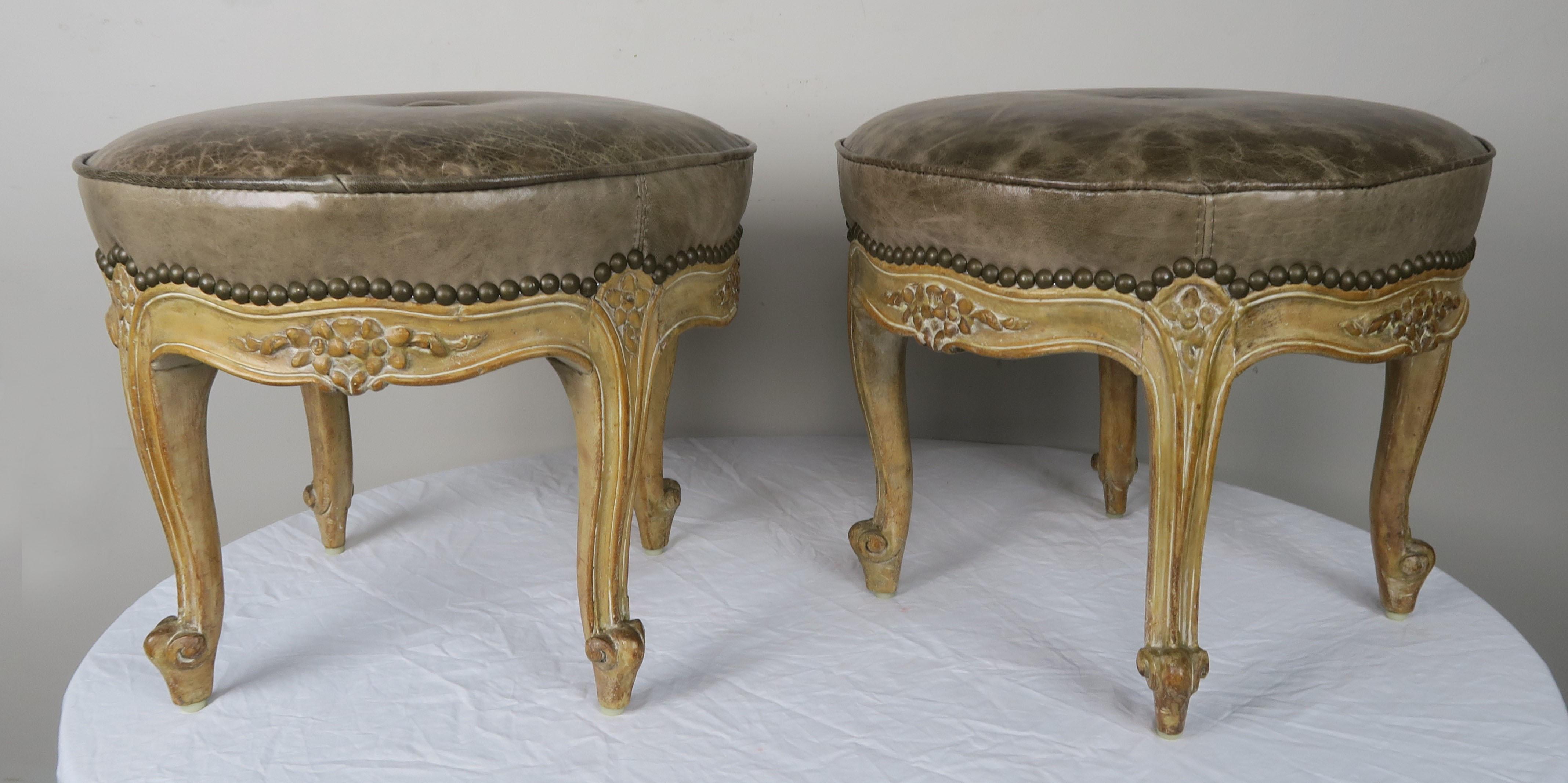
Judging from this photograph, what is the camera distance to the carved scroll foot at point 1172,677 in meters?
1.02

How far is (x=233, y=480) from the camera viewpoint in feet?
6.25

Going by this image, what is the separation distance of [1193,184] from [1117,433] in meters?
0.68

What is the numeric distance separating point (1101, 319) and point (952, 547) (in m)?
0.54

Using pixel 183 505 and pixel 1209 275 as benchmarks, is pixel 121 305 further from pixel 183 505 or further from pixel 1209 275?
pixel 1209 275

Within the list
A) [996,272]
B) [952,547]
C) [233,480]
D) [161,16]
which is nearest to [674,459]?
[952,547]

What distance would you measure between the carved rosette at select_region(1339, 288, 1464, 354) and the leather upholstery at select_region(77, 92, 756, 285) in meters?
0.62

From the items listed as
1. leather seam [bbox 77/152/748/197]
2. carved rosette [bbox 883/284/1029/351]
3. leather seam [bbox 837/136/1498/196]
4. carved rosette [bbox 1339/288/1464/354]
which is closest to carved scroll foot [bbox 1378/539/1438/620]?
carved rosette [bbox 1339/288/1464/354]

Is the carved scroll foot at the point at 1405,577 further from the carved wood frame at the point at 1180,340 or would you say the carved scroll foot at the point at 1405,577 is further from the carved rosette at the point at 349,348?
the carved rosette at the point at 349,348

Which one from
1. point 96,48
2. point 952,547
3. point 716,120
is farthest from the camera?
point 716,120

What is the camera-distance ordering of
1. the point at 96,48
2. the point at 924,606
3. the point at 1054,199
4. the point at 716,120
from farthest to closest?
the point at 716,120 → the point at 96,48 → the point at 924,606 → the point at 1054,199

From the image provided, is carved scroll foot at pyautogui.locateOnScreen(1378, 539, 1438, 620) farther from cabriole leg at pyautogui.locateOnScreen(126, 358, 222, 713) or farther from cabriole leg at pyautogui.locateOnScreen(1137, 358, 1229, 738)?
cabriole leg at pyautogui.locateOnScreen(126, 358, 222, 713)

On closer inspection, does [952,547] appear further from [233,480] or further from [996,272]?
[233,480]

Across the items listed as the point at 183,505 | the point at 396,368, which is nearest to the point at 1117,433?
the point at 396,368

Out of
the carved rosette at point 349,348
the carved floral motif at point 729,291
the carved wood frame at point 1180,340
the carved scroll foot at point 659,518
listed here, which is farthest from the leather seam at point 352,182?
the carved scroll foot at point 659,518
